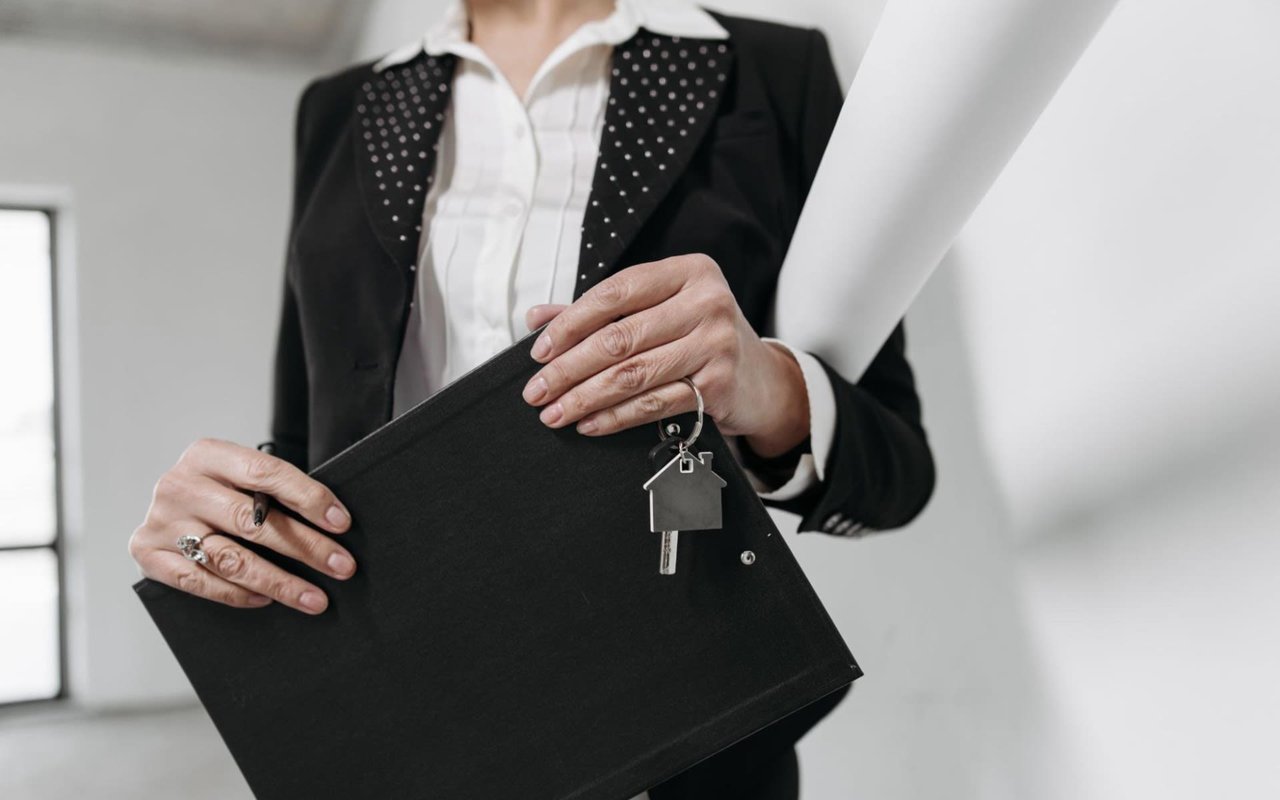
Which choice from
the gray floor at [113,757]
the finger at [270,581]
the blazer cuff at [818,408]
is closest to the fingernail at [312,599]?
the finger at [270,581]

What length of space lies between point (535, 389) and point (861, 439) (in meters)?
0.21

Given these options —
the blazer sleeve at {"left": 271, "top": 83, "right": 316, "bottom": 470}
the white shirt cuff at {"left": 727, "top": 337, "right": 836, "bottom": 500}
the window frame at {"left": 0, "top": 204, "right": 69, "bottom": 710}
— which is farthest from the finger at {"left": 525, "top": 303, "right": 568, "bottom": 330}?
the window frame at {"left": 0, "top": 204, "right": 69, "bottom": 710}

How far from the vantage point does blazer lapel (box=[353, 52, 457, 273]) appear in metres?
0.65

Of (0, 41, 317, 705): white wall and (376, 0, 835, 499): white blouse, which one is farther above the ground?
(376, 0, 835, 499): white blouse

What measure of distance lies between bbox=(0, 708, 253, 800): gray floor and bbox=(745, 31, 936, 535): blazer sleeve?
2.01 meters

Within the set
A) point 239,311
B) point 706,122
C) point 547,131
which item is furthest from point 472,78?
point 239,311

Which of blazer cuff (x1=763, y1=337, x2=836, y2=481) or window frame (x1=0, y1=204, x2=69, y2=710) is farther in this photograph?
window frame (x1=0, y1=204, x2=69, y2=710)

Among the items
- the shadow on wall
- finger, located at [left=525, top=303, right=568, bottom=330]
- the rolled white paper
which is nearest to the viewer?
the rolled white paper

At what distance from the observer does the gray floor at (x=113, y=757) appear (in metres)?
2.14

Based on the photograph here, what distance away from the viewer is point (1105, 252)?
19.6 inches

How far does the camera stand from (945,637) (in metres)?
0.65

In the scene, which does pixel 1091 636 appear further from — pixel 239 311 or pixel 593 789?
pixel 239 311

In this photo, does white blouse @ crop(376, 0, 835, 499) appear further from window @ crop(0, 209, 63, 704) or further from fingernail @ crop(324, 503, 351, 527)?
window @ crop(0, 209, 63, 704)

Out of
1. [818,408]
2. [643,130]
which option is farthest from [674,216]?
[818,408]
